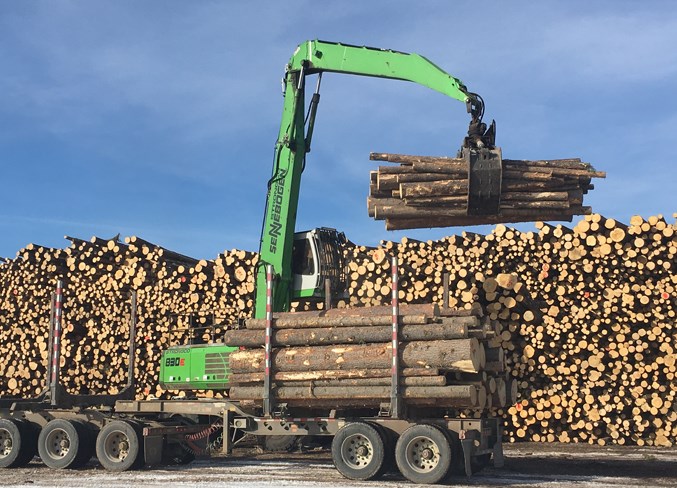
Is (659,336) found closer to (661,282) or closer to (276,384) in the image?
(661,282)

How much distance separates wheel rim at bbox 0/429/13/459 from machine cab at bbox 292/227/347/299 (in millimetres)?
5511

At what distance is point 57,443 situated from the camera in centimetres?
1395

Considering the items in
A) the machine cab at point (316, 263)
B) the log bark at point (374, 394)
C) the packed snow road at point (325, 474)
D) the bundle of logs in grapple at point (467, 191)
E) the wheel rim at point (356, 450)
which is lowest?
the packed snow road at point (325, 474)

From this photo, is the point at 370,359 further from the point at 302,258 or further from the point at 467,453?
the point at 302,258

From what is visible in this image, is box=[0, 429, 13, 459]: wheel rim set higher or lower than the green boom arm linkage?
lower

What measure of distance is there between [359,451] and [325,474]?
0.91 meters

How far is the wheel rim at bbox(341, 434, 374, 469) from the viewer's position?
465 inches

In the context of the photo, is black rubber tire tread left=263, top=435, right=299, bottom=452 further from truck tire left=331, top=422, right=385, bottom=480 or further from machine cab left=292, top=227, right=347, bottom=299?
truck tire left=331, top=422, right=385, bottom=480

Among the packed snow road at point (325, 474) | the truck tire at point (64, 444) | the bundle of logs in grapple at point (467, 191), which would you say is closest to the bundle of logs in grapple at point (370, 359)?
the packed snow road at point (325, 474)

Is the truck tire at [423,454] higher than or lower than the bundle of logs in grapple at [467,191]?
lower

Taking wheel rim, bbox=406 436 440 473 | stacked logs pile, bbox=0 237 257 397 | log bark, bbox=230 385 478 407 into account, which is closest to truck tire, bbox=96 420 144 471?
log bark, bbox=230 385 478 407

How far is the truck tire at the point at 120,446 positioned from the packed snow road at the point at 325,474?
0.23 m

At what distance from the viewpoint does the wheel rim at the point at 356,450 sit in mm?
11812

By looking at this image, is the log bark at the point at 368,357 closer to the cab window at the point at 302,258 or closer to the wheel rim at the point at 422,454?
the wheel rim at the point at 422,454
